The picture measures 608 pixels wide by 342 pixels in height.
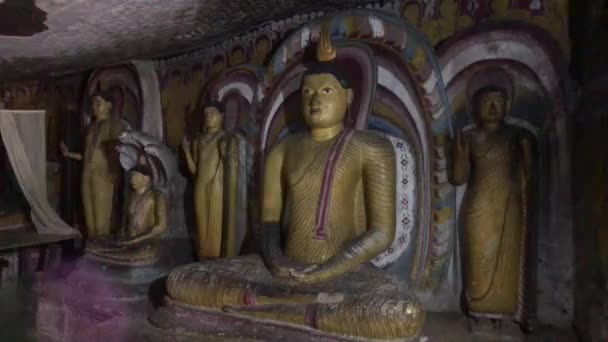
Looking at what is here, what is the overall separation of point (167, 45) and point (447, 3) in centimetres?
220

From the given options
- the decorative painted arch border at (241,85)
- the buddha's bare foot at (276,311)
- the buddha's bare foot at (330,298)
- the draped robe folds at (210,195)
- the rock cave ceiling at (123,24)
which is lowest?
the buddha's bare foot at (276,311)

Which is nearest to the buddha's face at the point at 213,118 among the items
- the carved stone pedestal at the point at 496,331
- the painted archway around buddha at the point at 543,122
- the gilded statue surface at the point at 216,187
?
the gilded statue surface at the point at 216,187

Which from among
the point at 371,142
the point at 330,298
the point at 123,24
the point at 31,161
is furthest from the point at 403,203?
the point at 31,161

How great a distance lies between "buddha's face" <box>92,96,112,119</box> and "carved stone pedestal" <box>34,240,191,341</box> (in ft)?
4.38

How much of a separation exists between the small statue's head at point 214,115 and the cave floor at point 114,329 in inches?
55.4

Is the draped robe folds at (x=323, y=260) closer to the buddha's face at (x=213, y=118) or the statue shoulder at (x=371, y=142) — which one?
the statue shoulder at (x=371, y=142)

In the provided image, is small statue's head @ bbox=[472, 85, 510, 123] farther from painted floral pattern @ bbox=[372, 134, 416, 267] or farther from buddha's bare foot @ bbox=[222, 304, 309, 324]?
buddha's bare foot @ bbox=[222, 304, 309, 324]

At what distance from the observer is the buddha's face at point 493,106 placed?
3.04 m

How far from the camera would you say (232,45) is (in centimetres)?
434

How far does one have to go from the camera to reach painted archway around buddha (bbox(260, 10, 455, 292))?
3.29 metres

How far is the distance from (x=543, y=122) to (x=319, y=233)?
136 cm

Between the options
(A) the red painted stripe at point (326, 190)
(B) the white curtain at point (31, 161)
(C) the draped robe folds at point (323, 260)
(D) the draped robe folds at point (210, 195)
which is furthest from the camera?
(B) the white curtain at point (31, 161)

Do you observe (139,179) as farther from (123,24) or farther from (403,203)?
(403,203)

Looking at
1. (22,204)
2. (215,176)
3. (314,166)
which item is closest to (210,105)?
(215,176)
